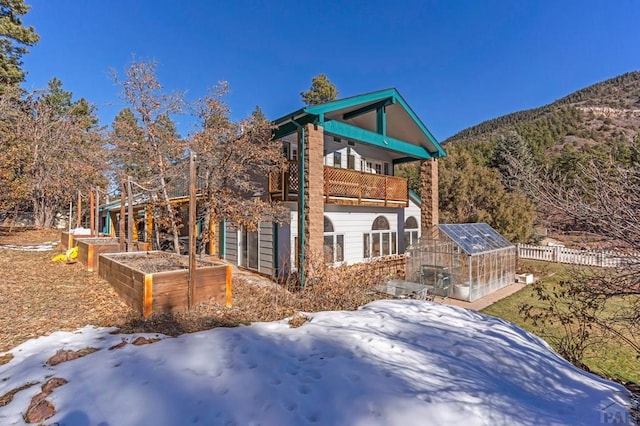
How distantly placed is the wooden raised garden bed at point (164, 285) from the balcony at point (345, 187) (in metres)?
4.48

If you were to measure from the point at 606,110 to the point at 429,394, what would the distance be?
255 ft

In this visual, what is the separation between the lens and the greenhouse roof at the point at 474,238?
12.3 metres

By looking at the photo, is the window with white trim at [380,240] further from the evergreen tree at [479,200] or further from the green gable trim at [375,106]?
the evergreen tree at [479,200]

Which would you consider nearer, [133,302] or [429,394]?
[429,394]

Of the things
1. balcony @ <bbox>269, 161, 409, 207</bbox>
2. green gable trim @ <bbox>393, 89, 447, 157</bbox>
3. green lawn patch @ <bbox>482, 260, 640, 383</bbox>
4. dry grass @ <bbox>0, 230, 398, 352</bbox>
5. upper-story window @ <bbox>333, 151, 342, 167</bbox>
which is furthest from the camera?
upper-story window @ <bbox>333, 151, 342, 167</bbox>

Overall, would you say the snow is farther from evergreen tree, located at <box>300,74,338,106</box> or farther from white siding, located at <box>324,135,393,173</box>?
evergreen tree, located at <box>300,74,338,106</box>

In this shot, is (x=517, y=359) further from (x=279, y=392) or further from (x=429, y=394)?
(x=279, y=392)

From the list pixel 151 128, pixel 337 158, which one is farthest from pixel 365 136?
pixel 151 128

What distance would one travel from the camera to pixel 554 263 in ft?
63.1

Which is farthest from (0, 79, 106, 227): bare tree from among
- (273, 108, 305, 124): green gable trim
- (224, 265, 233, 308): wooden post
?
(224, 265, 233, 308): wooden post

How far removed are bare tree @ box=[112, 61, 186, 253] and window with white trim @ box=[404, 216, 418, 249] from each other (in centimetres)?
1136

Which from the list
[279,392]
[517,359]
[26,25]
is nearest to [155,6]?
[26,25]

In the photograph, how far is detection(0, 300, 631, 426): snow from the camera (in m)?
3.10

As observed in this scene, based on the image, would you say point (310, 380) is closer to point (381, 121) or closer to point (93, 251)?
point (93, 251)
